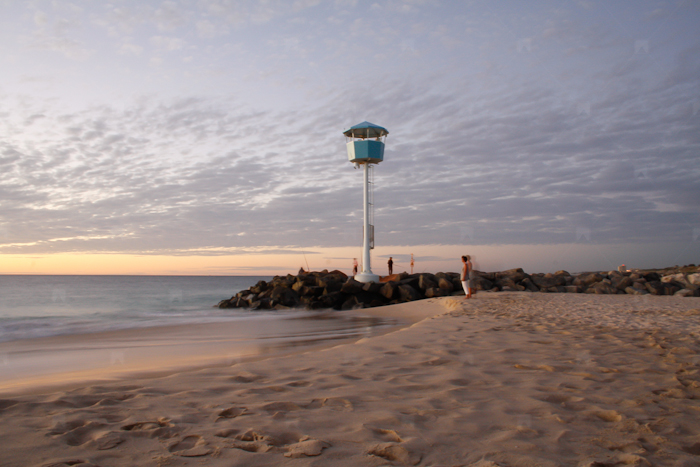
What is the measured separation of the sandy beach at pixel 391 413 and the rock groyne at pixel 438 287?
11.4m

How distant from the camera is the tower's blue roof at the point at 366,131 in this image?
19.3 metres

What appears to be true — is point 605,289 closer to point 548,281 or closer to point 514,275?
point 548,281

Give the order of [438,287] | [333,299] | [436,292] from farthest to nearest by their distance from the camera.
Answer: [333,299] → [438,287] → [436,292]

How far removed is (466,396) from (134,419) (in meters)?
2.19

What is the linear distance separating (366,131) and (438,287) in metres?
8.28

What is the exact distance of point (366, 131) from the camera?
19.5 m

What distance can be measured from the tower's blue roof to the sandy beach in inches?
631

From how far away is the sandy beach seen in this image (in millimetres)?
1937

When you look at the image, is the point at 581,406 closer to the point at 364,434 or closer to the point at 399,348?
the point at 364,434

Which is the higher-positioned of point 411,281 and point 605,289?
point 411,281

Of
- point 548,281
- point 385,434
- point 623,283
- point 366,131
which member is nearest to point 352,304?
point 548,281

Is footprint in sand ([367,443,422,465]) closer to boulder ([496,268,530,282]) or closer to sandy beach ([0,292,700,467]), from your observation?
sandy beach ([0,292,700,467])

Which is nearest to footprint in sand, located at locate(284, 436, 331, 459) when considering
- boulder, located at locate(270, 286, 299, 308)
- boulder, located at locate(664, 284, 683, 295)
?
boulder, located at locate(270, 286, 299, 308)

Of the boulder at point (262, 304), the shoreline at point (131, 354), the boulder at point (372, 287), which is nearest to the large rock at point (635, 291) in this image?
the boulder at point (372, 287)
